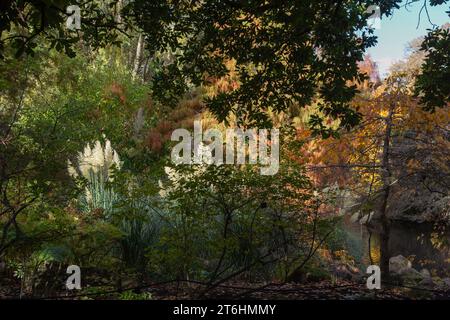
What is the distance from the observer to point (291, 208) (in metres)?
5.25

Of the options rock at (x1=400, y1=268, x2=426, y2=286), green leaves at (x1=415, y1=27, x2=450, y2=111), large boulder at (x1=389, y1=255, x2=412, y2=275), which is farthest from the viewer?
large boulder at (x1=389, y1=255, x2=412, y2=275)

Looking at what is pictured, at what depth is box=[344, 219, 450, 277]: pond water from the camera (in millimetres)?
9508

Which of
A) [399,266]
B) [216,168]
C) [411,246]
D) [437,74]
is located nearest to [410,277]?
[399,266]

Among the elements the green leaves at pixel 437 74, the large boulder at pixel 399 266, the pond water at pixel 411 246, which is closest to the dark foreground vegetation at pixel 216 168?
the green leaves at pixel 437 74

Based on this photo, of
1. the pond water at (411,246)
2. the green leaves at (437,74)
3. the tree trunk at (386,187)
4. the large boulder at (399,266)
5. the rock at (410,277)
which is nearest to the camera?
the green leaves at (437,74)

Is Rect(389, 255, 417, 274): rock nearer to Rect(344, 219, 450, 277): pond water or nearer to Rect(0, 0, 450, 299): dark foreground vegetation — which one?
Rect(344, 219, 450, 277): pond water

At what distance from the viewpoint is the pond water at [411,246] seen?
9.51 metres

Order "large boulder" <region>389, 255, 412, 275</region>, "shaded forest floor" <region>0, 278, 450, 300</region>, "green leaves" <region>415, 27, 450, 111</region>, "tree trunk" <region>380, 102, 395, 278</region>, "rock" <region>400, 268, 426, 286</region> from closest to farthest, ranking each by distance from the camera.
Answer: "green leaves" <region>415, 27, 450, 111</region>
"shaded forest floor" <region>0, 278, 450, 300</region>
"tree trunk" <region>380, 102, 395, 278</region>
"rock" <region>400, 268, 426, 286</region>
"large boulder" <region>389, 255, 412, 275</region>

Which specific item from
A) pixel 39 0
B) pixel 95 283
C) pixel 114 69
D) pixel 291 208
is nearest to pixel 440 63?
pixel 291 208

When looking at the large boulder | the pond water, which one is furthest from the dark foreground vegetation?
the pond water

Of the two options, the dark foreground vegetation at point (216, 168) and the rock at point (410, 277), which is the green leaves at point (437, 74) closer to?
the dark foreground vegetation at point (216, 168)

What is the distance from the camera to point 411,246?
1348 centimetres

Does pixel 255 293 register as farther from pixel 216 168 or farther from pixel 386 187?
pixel 386 187
